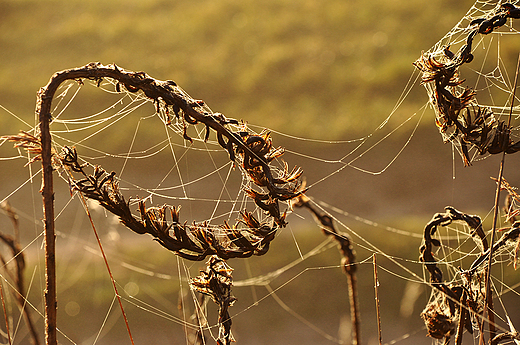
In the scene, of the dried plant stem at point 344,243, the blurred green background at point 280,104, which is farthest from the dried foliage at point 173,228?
the blurred green background at point 280,104

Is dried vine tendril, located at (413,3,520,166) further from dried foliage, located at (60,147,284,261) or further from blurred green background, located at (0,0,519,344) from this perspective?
blurred green background, located at (0,0,519,344)

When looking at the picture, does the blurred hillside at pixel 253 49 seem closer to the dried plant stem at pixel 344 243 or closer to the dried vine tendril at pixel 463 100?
the dried plant stem at pixel 344 243

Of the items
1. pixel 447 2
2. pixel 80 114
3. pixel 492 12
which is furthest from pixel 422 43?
pixel 492 12

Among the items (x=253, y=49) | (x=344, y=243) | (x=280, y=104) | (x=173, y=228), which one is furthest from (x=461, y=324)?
(x=253, y=49)

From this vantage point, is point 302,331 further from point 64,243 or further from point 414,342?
point 64,243

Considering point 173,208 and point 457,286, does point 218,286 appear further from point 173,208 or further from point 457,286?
point 457,286

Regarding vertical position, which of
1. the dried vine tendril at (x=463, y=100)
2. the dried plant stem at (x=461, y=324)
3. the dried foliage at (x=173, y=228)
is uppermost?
the dried vine tendril at (x=463, y=100)
